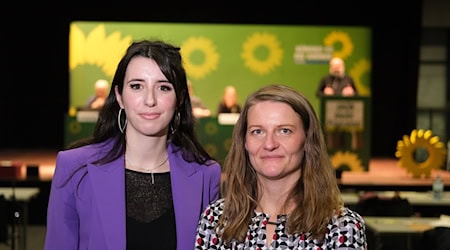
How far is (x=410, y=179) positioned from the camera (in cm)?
961

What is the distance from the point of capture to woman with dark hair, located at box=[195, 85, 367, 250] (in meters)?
2.02

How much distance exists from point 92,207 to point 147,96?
36 centimetres

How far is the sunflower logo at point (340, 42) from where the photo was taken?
41.5 ft

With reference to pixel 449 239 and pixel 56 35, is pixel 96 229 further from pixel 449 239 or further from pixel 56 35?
pixel 56 35

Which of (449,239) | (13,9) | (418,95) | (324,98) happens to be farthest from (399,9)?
(449,239)

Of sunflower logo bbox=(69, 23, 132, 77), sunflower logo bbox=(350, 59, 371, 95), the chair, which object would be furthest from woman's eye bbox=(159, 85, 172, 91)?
sunflower logo bbox=(350, 59, 371, 95)

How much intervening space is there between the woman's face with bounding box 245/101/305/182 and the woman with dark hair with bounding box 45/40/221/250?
338 millimetres

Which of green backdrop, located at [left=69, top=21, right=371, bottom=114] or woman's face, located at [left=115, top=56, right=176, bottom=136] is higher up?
green backdrop, located at [left=69, top=21, right=371, bottom=114]

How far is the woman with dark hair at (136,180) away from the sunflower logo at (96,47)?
34.0ft

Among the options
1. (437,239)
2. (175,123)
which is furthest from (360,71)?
(175,123)

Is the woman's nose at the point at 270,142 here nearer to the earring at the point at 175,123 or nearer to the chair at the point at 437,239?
the earring at the point at 175,123

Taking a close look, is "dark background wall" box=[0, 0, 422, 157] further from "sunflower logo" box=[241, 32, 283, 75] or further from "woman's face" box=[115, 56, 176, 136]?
"woman's face" box=[115, 56, 176, 136]

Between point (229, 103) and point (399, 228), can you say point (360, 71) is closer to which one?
point (229, 103)

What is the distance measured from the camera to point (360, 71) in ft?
42.3
